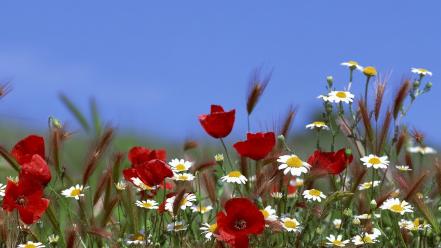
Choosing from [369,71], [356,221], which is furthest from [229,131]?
[369,71]

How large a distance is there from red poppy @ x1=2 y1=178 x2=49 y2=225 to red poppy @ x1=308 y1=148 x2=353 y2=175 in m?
0.92

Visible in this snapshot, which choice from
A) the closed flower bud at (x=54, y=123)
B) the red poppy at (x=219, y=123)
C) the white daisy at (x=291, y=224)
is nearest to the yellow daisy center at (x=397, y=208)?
the white daisy at (x=291, y=224)

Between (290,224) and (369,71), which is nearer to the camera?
(290,224)

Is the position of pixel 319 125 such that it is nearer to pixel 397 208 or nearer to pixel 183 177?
pixel 397 208

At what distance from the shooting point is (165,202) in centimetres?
297

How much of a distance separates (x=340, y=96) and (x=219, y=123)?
2.26 feet

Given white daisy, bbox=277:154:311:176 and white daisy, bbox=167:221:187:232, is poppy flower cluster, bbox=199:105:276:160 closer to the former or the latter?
white daisy, bbox=277:154:311:176

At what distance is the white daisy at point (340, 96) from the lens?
131 inches

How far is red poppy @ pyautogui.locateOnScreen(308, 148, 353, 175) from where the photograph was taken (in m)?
2.97

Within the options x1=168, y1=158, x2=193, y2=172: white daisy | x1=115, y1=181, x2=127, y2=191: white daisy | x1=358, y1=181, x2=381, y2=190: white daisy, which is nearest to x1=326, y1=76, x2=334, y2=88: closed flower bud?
x1=358, y1=181, x2=381, y2=190: white daisy

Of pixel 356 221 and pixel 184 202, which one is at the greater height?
pixel 184 202

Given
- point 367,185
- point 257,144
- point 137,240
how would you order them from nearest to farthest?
point 257,144 → point 137,240 → point 367,185

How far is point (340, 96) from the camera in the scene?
3.39m

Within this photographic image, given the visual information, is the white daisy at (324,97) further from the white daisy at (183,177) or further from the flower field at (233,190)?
the white daisy at (183,177)
